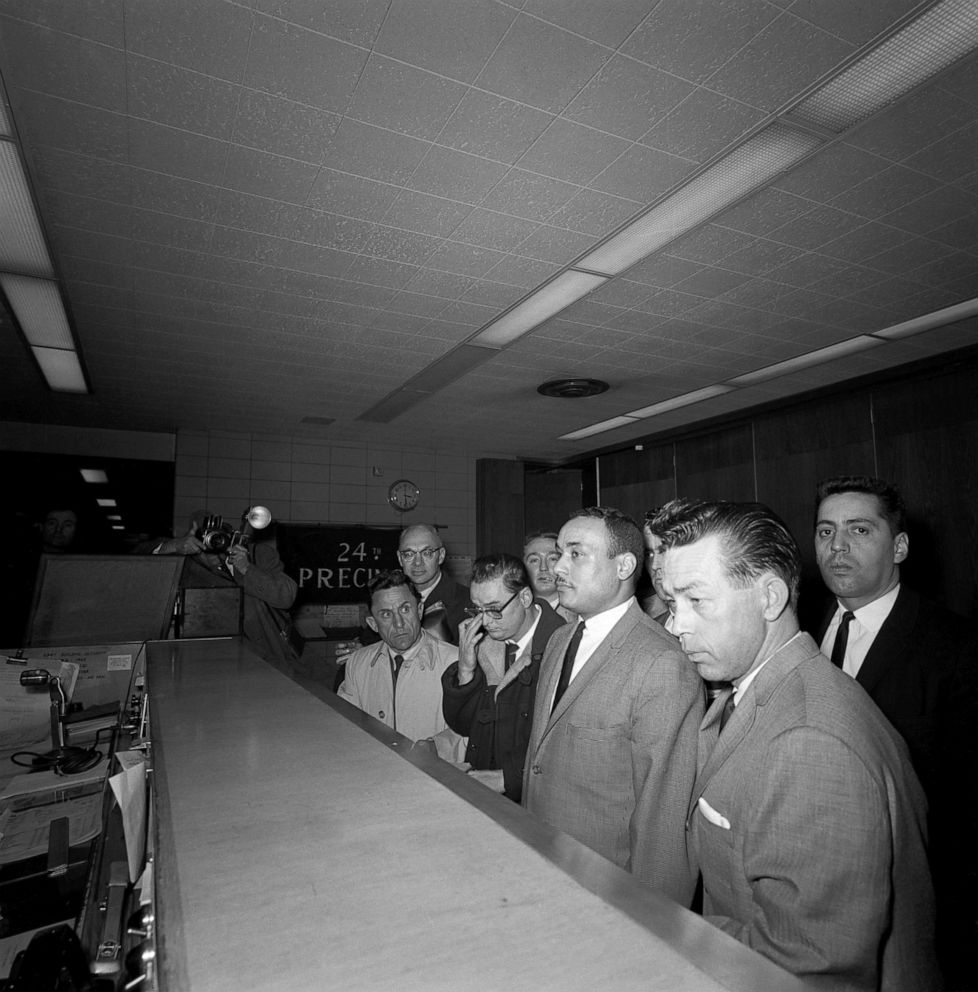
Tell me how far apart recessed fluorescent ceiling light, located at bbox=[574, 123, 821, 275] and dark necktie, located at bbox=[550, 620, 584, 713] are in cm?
216

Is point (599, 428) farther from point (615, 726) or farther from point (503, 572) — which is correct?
point (615, 726)

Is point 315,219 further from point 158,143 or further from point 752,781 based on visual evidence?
point 752,781

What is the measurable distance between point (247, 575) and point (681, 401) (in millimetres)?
4590

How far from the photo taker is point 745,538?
122 centimetres

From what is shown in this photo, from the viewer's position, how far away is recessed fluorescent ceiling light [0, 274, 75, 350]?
151 inches

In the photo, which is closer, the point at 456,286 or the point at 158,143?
the point at 158,143

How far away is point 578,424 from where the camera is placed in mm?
7512

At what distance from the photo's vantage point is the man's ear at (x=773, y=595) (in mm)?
1193

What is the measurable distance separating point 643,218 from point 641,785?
273 centimetres

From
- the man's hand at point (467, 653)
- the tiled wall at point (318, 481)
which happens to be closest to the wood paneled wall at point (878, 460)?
the man's hand at point (467, 653)

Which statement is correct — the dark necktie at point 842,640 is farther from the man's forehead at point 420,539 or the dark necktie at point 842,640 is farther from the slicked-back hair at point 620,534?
the man's forehead at point 420,539

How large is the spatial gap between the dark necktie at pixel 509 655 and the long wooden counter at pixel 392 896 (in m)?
1.79

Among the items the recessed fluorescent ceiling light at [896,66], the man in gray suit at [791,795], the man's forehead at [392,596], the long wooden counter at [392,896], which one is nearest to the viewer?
the long wooden counter at [392,896]

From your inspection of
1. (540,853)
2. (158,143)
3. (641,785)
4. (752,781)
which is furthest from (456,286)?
(540,853)
